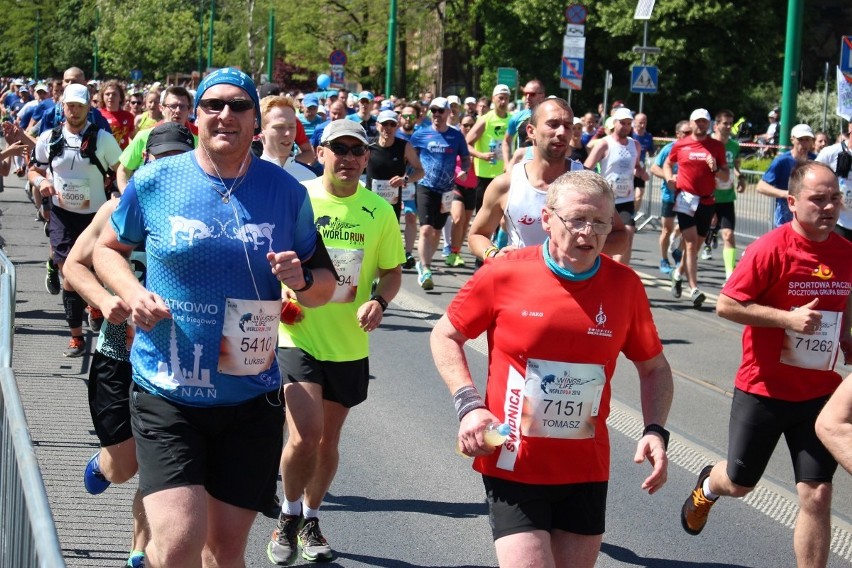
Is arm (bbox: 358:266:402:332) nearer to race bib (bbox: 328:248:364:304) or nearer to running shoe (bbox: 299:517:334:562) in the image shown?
race bib (bbox: 328:248:364:304)

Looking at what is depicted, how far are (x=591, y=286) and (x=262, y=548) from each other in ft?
8.46

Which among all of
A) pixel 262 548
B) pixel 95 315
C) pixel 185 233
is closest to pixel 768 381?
pixel 262 548

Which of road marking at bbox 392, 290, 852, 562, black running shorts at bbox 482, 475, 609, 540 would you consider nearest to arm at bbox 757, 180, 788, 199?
road marking at bbox 392, 290, 852, 562

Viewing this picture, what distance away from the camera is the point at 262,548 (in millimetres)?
6188

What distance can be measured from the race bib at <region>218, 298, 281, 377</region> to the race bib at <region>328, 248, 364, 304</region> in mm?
1740

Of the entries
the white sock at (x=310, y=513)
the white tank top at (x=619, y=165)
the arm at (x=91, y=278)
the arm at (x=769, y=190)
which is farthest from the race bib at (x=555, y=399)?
the white tank top at (x=619, y=165)

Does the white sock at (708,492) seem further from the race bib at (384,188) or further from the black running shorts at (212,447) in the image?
the race bib at (384,188)

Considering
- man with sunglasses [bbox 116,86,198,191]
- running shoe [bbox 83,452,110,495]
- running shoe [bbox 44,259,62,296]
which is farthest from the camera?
running shoe [bbox 44,259,62,296]

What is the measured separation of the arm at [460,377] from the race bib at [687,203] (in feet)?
34.5

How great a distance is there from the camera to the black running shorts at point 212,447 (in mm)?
4172

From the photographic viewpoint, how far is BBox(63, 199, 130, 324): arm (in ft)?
13.7

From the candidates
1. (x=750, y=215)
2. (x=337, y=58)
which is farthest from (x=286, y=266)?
(x=337, y=58)

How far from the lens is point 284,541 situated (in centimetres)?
593

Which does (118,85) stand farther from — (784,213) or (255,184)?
(255,184)
